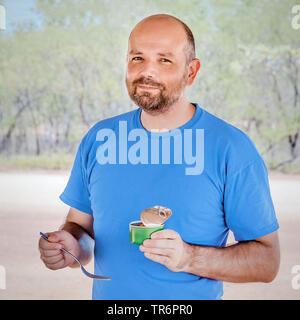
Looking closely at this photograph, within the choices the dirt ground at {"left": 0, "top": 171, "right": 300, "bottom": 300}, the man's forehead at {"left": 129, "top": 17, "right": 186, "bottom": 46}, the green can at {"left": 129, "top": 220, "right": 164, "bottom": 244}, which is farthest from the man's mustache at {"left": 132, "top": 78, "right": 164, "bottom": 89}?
the dirt ground at {"left": 0, "top": 171, "right": 300, "bottom": 300}

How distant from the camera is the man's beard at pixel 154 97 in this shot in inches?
48.4

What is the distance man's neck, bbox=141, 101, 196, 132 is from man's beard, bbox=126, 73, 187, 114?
0.02 meters

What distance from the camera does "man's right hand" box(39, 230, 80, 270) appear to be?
121cm

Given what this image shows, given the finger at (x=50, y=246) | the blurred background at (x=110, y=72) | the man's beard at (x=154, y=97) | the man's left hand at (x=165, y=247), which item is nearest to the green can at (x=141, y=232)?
the man's left hand at (x=165, y=247)

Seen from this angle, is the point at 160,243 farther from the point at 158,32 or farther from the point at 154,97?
Answer: the point at 158,32

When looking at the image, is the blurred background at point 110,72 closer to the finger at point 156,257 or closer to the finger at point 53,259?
the finger at point 53,259

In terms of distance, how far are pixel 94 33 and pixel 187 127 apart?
8.13 meters

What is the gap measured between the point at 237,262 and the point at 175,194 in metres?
0.24

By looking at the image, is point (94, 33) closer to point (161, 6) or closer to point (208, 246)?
point (161, 6)

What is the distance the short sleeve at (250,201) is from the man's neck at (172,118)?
24 cm

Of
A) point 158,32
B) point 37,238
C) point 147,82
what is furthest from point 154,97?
point 37,238

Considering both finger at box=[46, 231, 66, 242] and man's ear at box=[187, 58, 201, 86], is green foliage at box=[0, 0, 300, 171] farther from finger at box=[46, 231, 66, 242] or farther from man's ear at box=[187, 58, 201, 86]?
finger at box=[46, 231, 66, 242]

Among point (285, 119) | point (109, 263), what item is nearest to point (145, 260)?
point (109, 263)

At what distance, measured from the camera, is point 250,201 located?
1.13m
